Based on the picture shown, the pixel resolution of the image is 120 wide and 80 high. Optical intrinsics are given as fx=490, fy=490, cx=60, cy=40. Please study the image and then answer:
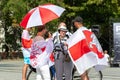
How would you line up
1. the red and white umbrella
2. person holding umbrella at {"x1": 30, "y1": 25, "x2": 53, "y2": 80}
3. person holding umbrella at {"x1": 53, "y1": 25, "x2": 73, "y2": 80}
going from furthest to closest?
person holding umbrella at {"x1": 53, "y1": 25, "x2": 73, "y2": 80}, the red and white umbrella, person holding umbrella at {"x1": 30, "y1": 25, "x2": 53, "y2": 80}

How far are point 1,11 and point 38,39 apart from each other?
123ft

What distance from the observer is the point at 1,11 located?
47.1 m

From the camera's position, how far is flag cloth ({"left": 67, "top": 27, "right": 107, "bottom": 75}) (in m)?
10.3

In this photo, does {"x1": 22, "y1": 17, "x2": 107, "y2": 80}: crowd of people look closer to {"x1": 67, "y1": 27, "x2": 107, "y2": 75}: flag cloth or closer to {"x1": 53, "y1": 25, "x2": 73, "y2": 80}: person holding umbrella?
{"x1": 53, "y1": 25, "x2": 73, "y2": 80}: person holding umbrella

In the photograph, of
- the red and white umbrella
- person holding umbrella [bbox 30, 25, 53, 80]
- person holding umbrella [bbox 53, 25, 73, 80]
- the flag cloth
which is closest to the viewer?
person holding umbrella [bbox 30, 25, 53, 80]

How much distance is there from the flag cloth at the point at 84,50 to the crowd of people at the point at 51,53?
0.59ft

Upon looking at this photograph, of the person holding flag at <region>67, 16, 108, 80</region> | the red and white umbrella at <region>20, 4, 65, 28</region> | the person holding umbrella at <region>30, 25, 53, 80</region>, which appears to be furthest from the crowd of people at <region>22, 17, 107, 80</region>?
the red and white umbrella at <region>20, 4, 65, 28</region>

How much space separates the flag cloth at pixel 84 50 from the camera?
10.3 metres

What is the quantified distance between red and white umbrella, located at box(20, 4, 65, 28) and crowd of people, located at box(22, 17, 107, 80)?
30 centimetres

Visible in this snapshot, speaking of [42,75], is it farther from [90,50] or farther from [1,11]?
[1,11]

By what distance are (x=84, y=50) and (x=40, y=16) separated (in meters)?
1.24

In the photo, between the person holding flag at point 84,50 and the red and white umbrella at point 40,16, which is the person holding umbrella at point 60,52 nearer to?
the red and white umbrella at point 40,16

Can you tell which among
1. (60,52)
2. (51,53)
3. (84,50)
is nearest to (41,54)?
(84,50)

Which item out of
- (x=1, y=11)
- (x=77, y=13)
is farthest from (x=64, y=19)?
(x=1, y=11)
